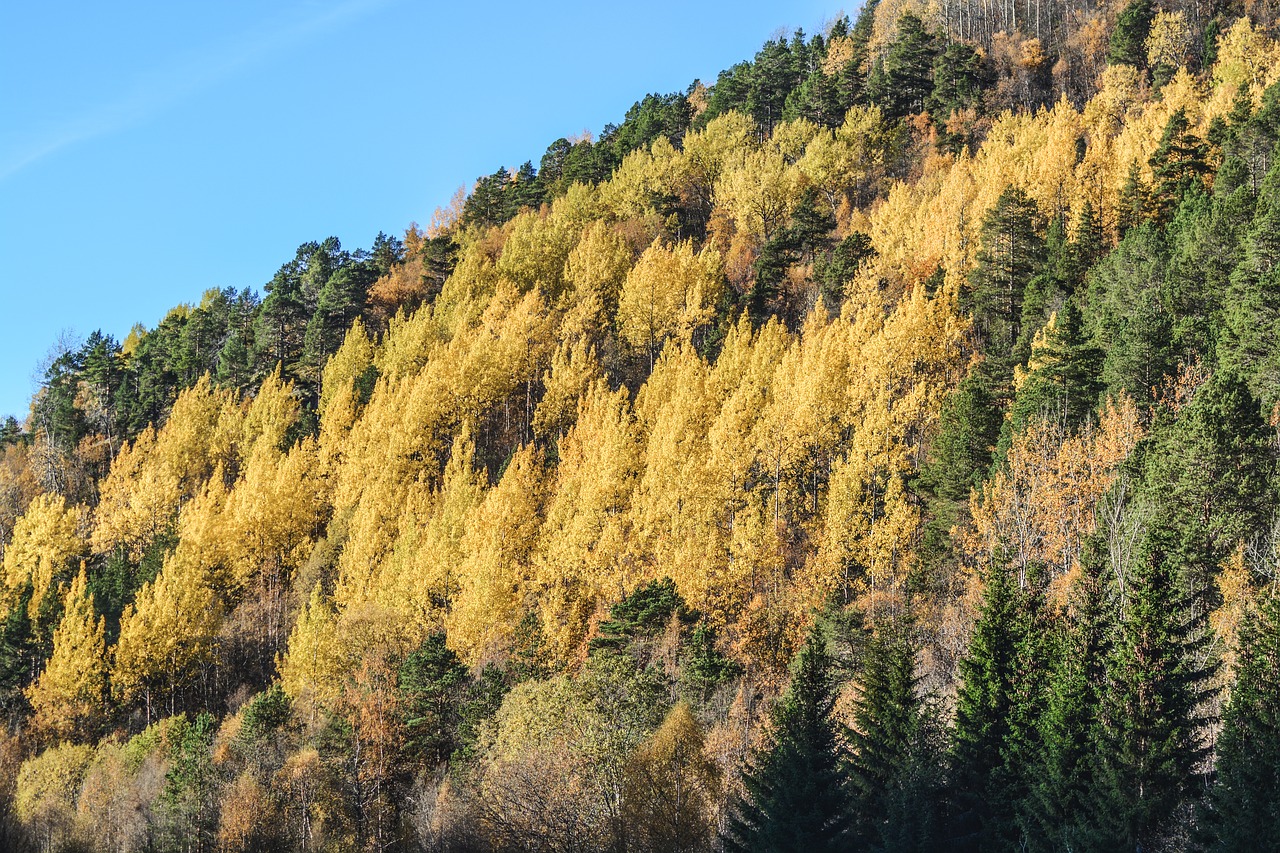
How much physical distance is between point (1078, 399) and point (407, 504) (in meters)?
30.9

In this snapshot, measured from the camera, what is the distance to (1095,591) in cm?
2450

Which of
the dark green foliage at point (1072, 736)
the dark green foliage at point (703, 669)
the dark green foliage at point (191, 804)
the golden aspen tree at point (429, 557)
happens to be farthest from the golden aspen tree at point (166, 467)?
the dark green foliage at point (1072, 736)

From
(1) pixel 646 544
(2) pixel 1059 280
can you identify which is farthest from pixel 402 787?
(2) pixel 1059 280

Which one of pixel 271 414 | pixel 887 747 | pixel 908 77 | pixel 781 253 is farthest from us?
pixel 908 77

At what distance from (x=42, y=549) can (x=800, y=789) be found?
52579 millimetres

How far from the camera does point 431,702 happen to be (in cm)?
3722

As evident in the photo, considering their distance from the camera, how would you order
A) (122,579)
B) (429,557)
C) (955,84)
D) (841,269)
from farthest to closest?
(955,84) < (841,269) < (122,579) < (429,557)

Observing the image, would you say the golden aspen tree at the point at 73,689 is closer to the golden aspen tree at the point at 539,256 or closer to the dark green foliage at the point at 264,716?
the dark green foliage at the point at 264,716

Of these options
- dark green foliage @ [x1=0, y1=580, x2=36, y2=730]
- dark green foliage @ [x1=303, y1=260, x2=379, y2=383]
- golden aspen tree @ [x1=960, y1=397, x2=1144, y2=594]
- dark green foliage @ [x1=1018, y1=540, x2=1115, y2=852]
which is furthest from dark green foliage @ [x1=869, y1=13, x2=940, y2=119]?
dark green foliage @ [x1=0, y1=580, x2=36, y2=730]

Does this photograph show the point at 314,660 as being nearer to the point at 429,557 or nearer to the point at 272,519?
the point at 429,557

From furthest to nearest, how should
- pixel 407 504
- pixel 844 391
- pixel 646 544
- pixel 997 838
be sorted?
pixel 407 504 → pixel 844 391 → pixel 646 544 → pixel 997 838

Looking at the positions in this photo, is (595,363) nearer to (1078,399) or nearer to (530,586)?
(530,586)

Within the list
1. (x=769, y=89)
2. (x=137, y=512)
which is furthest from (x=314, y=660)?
(x=769, y=89)

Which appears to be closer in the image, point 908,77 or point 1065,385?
point 1065,385
